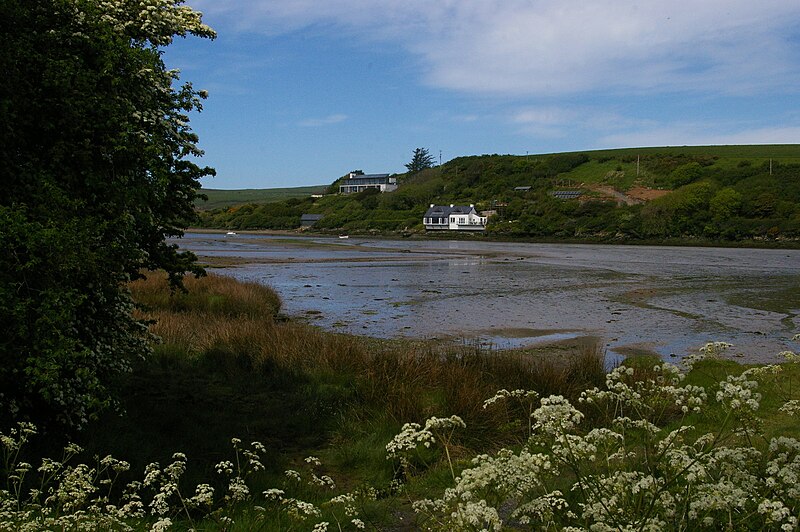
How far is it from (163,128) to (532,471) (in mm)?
6459

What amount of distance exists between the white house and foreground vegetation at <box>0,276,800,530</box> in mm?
119701

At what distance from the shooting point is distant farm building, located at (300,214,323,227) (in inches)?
6201

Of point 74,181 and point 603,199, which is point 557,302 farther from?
point 603,199

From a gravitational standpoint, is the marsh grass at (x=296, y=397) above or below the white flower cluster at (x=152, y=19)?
below

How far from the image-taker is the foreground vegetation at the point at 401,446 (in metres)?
4.07

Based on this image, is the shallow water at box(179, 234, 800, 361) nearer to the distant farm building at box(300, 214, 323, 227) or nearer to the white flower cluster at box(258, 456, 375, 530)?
the white flower cluster at box(258, 456, 375, 530)

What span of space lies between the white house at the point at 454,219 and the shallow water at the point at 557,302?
81.1 metres

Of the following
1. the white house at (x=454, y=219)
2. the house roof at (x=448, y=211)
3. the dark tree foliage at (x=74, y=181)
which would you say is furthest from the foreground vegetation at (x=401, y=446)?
the house roof at (x=448, y=211)

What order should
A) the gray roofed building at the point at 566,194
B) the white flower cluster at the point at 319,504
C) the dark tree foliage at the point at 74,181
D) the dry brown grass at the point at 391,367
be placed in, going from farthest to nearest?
the gray roofed building at the point at 566,194 < the dry brown grass at the point at 391,367 < the dark tree foliage at the point at 74,181 < the white flower cluster at the point at 319,504

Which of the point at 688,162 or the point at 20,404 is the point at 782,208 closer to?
the point at 688,162

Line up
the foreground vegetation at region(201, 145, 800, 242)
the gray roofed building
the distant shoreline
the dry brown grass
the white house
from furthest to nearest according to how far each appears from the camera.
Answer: the white house, the gray roofed building, the foreground vegetation at region(201, 145, 800, 242), the distant shoreline, the dry brown grass

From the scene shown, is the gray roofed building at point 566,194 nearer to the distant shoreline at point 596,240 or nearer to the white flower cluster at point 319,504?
the distant shoreline at point 596,240

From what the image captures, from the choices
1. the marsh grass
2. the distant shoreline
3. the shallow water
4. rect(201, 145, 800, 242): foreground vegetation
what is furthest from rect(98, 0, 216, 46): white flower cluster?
rect(201, 145, 800, 242): foreground vegetation

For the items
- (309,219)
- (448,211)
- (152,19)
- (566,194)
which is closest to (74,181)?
(152,19)
